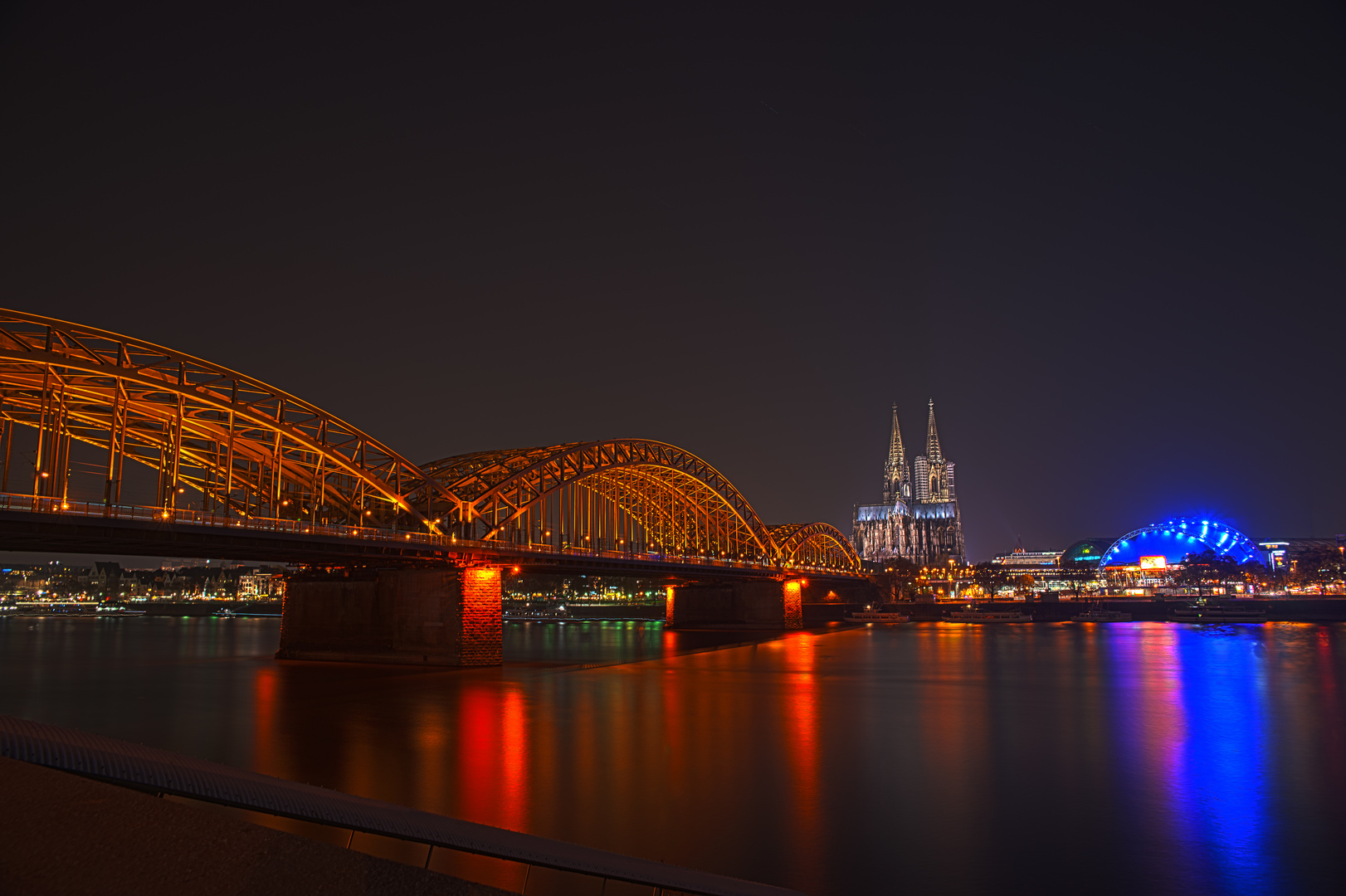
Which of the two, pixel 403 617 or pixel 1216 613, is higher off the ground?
pixel 403 617

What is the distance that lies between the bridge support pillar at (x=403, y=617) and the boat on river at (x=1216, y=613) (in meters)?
101

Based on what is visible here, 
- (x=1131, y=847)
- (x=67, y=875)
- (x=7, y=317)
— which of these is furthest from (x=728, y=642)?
(x=67, y=875)

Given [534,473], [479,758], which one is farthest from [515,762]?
[534,473]

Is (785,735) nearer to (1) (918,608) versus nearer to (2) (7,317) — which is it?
(2) (7,317)

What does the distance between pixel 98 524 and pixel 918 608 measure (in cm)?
12621

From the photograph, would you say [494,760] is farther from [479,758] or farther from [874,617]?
[874,617]

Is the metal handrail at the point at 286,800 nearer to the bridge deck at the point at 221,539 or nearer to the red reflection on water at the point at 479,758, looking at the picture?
the red reflection on water at the point at 479,758

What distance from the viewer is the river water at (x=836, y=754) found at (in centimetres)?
1591

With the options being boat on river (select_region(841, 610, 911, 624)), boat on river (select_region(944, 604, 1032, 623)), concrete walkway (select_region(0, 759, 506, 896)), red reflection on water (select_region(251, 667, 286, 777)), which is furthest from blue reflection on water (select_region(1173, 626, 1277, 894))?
boat on river (select_region(841, 610, 911, 624))

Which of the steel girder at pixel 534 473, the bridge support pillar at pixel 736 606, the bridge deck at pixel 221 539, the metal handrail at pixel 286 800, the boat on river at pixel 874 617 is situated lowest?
the boat on river at pixel 874 617

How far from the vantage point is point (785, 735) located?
2873cm

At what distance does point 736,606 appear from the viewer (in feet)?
368

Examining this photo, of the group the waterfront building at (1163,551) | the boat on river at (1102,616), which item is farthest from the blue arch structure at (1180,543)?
the boat on river at (1102,616)

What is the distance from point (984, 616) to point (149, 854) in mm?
138041
